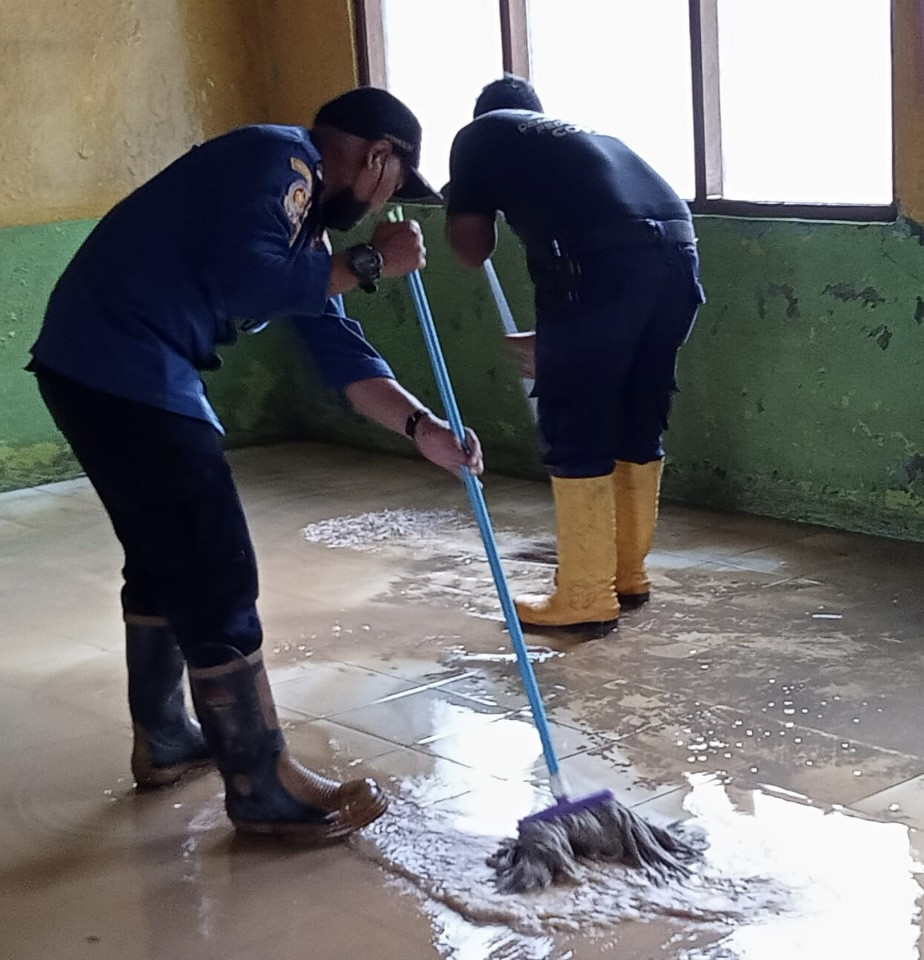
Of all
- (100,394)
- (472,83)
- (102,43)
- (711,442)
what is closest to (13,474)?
(102,43)

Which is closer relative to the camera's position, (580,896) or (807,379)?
(580,896)

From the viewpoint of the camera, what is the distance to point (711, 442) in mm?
5066

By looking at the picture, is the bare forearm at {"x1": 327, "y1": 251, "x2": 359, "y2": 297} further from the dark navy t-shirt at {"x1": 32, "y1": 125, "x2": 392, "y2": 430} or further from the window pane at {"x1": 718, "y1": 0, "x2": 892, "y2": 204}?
the window pane at {"x1": 718, "y1": 0, "x2": 892, "y2": 204}

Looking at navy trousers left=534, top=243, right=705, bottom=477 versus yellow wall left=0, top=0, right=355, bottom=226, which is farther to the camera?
yellow wall left=0, top=0, right=355, bottom=226

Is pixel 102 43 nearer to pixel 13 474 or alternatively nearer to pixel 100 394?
pixel 13 474

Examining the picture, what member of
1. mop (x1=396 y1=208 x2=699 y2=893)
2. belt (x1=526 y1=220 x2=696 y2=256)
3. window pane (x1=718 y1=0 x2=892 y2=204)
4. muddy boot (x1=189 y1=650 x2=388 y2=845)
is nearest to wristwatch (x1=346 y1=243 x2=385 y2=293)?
muddy boot (x1=189 y1=650 x2=388 y2=845)

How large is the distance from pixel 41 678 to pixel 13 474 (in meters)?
2.45

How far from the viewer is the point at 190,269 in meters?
2.63

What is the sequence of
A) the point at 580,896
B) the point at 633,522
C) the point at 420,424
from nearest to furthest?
1. the point at 580,896
2. the point at 420,424
3. the point at 633,522

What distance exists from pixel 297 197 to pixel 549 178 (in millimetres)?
1224

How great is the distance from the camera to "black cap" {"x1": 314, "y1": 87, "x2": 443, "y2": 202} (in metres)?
2.68

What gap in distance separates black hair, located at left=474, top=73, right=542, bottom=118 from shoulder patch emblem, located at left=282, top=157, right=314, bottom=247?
1.44 m

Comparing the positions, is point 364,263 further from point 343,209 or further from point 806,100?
point 806,100

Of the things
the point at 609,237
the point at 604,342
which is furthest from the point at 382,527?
the point at 609,237
